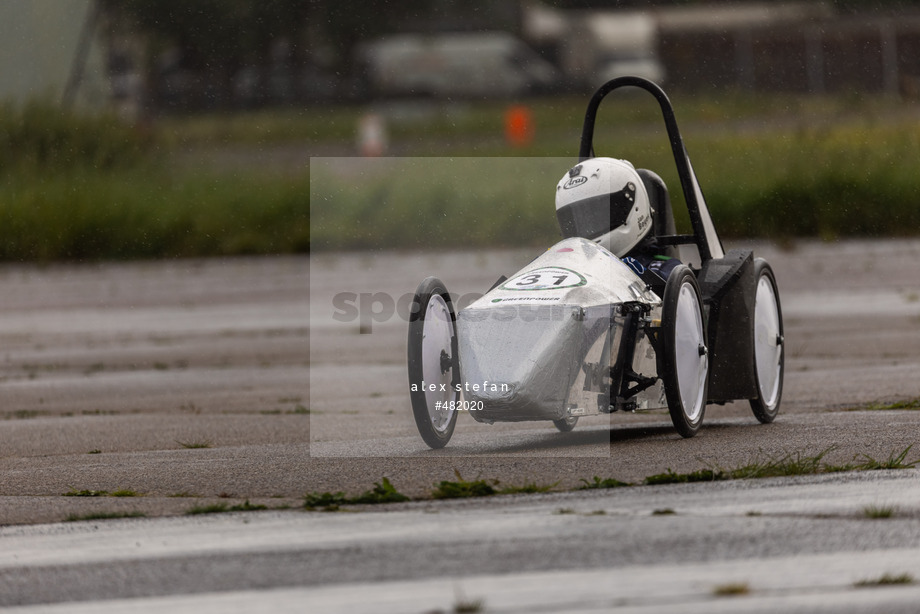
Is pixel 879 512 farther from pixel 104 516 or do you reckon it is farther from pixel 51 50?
pixel 51 50

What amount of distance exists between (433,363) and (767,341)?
2.29 metres

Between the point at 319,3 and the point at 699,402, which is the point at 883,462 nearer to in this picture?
the point at 699,402

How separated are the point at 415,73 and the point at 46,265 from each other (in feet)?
121

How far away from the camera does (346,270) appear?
77.2 ft

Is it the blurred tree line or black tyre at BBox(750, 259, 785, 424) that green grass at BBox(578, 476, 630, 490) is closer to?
black tyre at BBox(750, 259, 785, 424)

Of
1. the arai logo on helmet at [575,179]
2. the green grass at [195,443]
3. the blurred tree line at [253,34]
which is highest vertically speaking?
the blurred tree line at [253,34]

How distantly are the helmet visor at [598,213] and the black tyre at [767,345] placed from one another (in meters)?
0.96

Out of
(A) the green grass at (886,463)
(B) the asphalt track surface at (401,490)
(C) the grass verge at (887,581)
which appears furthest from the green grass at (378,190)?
(C) the grass verge at (887,581)

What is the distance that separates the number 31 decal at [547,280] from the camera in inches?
309

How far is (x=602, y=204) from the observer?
28.6 ft

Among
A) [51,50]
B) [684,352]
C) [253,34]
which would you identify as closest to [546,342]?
[684,352]

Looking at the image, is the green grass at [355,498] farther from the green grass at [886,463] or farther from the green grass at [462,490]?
the green grass at [886,463]

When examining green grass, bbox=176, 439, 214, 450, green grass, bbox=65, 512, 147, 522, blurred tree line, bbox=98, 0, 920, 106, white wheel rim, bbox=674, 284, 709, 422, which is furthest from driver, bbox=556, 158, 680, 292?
blurred tree line, bbox=98, 0, 920, 106

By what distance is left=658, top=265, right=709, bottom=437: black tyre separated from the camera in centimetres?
785
